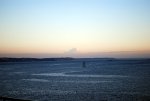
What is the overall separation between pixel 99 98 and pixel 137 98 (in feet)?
15.5

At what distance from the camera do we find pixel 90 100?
103 ft

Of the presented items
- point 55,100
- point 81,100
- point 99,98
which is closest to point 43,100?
point 55,100

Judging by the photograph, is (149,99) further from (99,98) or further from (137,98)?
(99,98)

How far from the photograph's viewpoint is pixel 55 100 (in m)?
32.5

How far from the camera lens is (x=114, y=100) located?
31359mm

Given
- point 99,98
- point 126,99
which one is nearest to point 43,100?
point 99,98

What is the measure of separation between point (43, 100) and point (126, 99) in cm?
1025

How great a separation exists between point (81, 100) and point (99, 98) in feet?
8.83

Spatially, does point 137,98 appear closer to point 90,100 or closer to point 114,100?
point 114,100

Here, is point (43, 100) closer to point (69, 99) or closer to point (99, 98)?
point (69, 99)

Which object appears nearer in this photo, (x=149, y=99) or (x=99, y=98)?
(x=149, y=99)

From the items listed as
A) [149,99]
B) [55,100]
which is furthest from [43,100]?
[149,99]

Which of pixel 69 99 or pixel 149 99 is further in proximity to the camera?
pixel 69 99

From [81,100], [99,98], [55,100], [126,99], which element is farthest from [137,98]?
[55,100]
